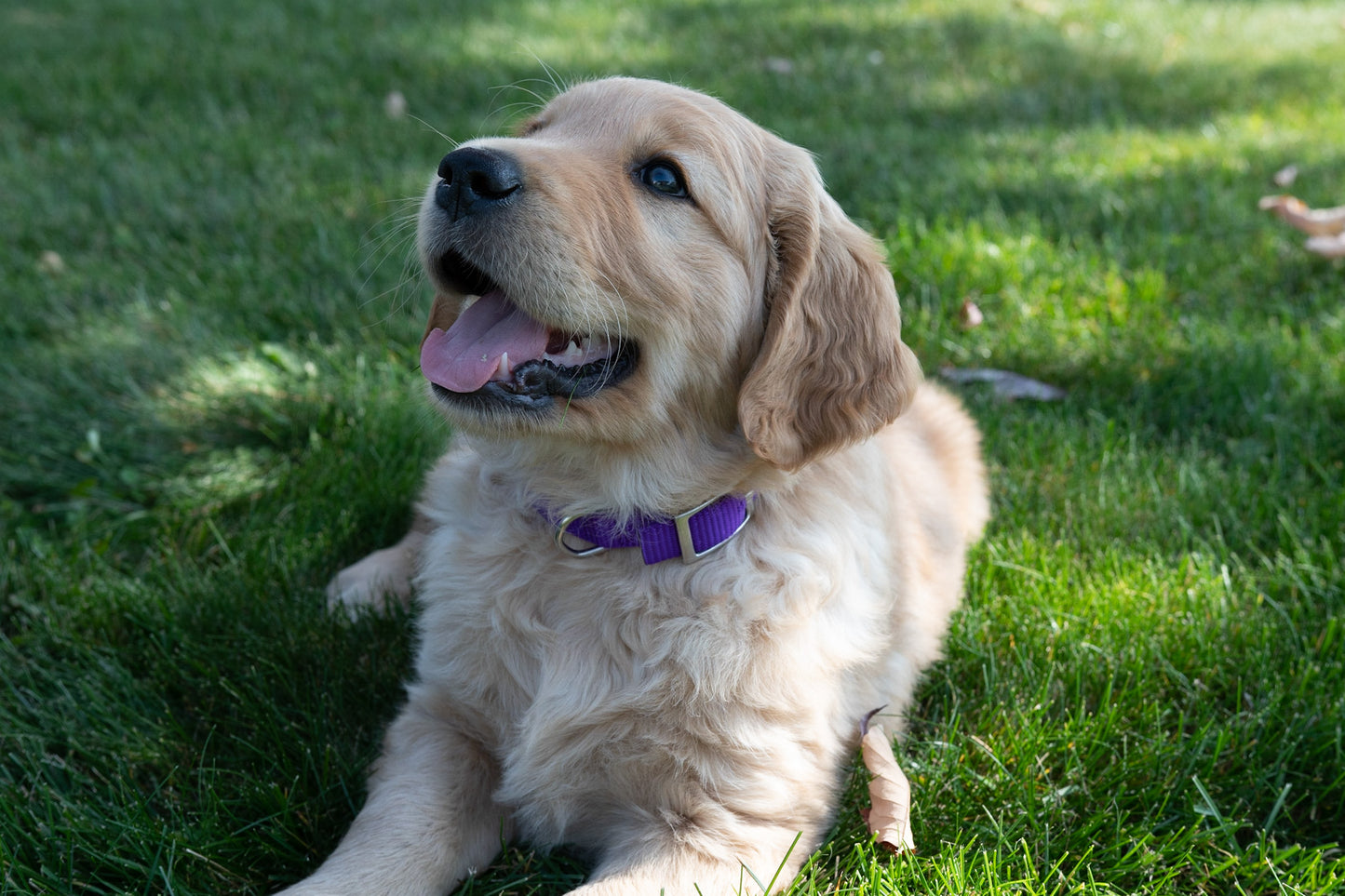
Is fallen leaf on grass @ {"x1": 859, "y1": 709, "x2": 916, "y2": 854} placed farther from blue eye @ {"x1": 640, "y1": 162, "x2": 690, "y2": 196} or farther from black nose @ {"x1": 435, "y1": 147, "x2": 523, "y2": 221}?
black nose @ {"x1": 435, "y1": 147, "x2": 523, "y2": 221}

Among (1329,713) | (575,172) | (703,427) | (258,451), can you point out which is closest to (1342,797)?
(1329,713)

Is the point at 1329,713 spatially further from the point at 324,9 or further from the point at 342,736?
the point at 324,9

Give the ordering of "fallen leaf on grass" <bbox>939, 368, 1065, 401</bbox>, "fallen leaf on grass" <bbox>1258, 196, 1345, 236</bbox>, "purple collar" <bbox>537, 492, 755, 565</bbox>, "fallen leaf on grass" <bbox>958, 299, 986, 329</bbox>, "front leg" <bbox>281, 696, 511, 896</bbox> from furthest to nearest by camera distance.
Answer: "fallen leaf on grass" <bbox>1258, 196, 1345, 236</bbox>, "fallen leaf on grass" <bbox>958, 299, 986, 329</bbox>, "fallen leaf on grass" <bbox>939, 368, 1065, 401</bbox>, "purple collar" <bbox>537, 492, 755, 565</bbox>, "front leg" <bbox>281, 696, 511, 896</bbox>

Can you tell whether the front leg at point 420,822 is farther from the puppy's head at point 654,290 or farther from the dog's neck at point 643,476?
the puppy's head at point 654,290

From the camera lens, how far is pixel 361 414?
3189mm

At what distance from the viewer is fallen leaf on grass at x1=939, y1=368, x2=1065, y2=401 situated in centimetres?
354

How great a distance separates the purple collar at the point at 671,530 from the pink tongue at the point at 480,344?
13.2 inches

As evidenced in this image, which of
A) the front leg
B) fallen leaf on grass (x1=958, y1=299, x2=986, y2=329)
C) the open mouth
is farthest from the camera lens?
fallen leaf on grass (x1=958, y1=299, x2=986, y2=329)

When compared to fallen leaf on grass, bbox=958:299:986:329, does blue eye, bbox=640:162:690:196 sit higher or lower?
higher

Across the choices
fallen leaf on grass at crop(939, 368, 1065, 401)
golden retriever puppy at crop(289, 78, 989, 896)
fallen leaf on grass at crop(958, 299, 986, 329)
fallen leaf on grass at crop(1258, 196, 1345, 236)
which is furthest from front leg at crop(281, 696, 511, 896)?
fallen leaf on grass at crop(1258, 196, 1345, 236)

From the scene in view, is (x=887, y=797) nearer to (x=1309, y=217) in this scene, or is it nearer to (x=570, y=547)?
(x=570, y=547)

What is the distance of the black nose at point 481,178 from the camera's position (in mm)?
1901

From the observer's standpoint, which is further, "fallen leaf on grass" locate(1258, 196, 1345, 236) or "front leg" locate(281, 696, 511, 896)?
"fallen leaf on grass" locate(1258, 196, 1345, 236)

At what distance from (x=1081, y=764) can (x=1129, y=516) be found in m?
0.98
